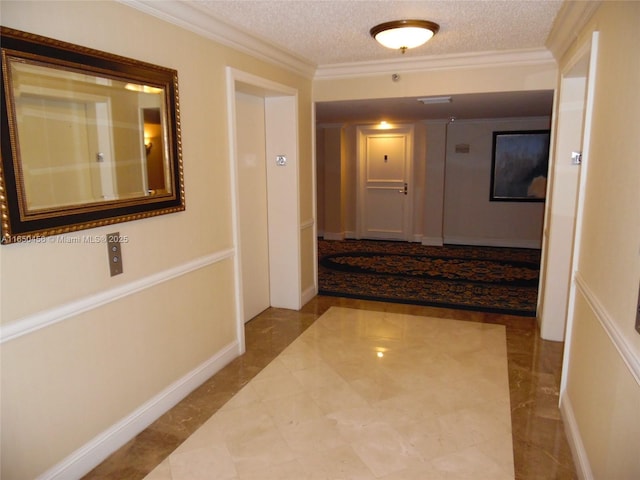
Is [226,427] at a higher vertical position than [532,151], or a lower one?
lower

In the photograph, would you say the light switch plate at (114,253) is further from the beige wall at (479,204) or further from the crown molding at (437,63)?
the beige wall at (479,204)

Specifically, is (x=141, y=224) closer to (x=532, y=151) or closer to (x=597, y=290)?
(x=597, y=290)

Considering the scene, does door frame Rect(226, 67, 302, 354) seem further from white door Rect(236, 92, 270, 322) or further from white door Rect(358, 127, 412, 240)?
white door Rect(358, 127, 412, 240)

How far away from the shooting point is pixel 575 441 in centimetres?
232

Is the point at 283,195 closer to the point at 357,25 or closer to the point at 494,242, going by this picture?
the point at 357,25

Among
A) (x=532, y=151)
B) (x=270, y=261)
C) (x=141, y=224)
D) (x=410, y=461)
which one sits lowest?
(x=410, y=461)

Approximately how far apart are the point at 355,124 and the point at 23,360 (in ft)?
22.7

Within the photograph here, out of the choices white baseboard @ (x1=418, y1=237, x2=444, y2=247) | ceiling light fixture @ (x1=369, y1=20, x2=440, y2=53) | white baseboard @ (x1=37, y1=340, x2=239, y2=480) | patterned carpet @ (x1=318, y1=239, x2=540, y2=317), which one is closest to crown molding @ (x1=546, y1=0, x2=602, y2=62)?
ceiling light fixture @ (x1=369, y1=20, x2=440, y2=53)

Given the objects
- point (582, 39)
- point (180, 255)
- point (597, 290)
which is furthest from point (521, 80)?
point (180, 255)

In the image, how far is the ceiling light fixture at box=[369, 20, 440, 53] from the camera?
299cm

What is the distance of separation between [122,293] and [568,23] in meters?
3.15

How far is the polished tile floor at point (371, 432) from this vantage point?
2264 mm

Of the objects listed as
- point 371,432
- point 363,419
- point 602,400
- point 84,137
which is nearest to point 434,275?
point 363,419

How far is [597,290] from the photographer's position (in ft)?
6.95
